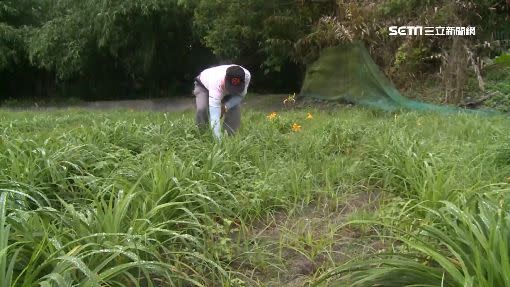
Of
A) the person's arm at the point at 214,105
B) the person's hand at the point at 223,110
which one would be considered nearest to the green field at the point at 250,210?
the person's arm at the point at 214,105

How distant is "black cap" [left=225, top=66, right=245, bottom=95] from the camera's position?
5.56 meters

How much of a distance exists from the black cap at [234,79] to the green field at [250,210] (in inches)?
21.4

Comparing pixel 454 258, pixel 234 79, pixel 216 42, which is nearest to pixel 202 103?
pixel 234 79

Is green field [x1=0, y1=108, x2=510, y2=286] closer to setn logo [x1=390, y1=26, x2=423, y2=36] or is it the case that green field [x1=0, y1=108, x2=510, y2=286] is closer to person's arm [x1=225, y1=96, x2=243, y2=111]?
person's arm [x1=225, y1=96, x2=243, y2=111]

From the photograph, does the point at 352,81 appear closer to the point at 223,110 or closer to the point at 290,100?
the point at 290,100

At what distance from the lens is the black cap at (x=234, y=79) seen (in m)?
5.56

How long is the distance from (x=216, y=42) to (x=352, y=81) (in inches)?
121

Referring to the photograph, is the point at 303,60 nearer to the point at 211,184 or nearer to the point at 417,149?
the point at 417,149

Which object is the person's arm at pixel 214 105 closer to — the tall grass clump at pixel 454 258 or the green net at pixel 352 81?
the tall grass clump at pixel 454 258

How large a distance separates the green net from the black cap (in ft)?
13.0

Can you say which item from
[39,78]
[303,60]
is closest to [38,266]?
[303,60]

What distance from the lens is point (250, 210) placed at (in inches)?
139

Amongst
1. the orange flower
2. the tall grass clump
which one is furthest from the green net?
the tall grass clump

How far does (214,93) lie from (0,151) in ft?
7.24
